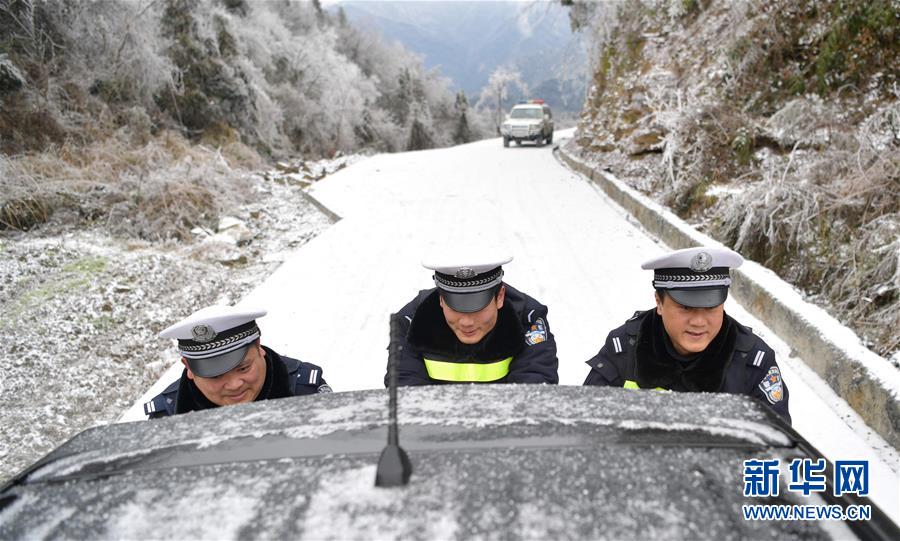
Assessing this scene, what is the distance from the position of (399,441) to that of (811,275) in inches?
230

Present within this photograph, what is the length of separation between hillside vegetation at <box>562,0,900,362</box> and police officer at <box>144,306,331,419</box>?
418cm

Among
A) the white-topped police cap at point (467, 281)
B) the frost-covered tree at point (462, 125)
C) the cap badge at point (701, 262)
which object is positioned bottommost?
the frost-covered tree at point (462, 125)

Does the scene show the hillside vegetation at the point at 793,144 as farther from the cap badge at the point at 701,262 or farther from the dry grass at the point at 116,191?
the dry grass at the point at 116,191

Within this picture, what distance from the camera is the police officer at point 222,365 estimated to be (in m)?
2.43

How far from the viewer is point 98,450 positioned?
1.25 meters

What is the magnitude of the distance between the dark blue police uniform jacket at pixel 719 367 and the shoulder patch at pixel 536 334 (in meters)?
0.48

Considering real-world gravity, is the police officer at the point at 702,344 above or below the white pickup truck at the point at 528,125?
above

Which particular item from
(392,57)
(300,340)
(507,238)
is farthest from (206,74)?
(392,57)

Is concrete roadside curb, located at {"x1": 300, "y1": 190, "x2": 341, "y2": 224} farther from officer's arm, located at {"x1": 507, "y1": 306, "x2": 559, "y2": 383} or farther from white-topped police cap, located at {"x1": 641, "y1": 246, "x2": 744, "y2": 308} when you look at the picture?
white-topped police cap, located at {"x1": 641, "y1": 246, "x2": 744, "y2": 308}

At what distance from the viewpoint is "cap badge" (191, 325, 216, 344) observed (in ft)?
7.93

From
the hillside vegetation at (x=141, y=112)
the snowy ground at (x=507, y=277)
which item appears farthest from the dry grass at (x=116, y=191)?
the snowy ground at (x=507, y=277)

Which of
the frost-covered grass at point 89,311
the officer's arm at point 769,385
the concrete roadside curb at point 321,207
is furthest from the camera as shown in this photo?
the concrete roadside curb at point 321,207

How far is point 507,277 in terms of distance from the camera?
665 cm

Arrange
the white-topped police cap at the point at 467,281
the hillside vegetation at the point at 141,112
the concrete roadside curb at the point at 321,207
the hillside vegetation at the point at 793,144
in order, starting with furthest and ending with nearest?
the concrete roadside curb at the point at 321,207 → the hillside vegetation at the point at 141,112 → the hillside vegetation at the point at 793,144 → the white-topped police cap at the point at 467,281
